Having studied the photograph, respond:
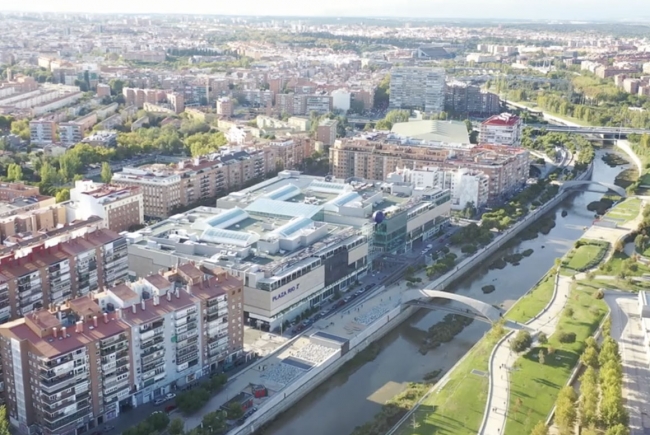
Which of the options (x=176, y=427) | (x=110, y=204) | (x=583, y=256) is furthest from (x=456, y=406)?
(x=110, y=204)

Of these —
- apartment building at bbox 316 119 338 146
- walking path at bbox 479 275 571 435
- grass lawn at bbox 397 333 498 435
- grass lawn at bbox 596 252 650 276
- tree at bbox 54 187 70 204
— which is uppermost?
apartment building at bbox 316 119 338 146

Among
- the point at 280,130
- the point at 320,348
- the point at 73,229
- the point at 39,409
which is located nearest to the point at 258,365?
the point at 320,348

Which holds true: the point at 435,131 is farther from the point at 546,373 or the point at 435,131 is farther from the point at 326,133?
the point at 546,373

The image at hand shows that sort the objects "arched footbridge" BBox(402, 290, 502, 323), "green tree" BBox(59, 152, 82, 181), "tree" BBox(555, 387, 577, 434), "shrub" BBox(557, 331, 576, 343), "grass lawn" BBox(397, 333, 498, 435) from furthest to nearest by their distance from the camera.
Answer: "green tree" BBox(59, 152, 82, 181), "arched footbridge" BBox(402, 290, 502, 323), "shrub" BBox(557, 331, 576, 343), "grass lawn" BBox(397, 333, 498, 435), "tree" BBox(555, 387, 577, 434)

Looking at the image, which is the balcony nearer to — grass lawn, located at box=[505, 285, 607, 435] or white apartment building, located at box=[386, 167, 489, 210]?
grass lawn, located at box=[505, 285, 607, 435]

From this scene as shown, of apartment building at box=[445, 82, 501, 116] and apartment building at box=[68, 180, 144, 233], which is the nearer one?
apartment building at box=[68, 180, 144, 233]

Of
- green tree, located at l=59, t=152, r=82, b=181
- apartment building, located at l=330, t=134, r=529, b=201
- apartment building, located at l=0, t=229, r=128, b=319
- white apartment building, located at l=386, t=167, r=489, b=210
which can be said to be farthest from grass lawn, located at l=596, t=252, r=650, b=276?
green tree, located at l=59, t=152, r=82, b=181

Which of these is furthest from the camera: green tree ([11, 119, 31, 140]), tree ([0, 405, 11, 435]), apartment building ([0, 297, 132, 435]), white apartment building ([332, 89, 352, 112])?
white apartment building ([332, 89, 352, 112])
